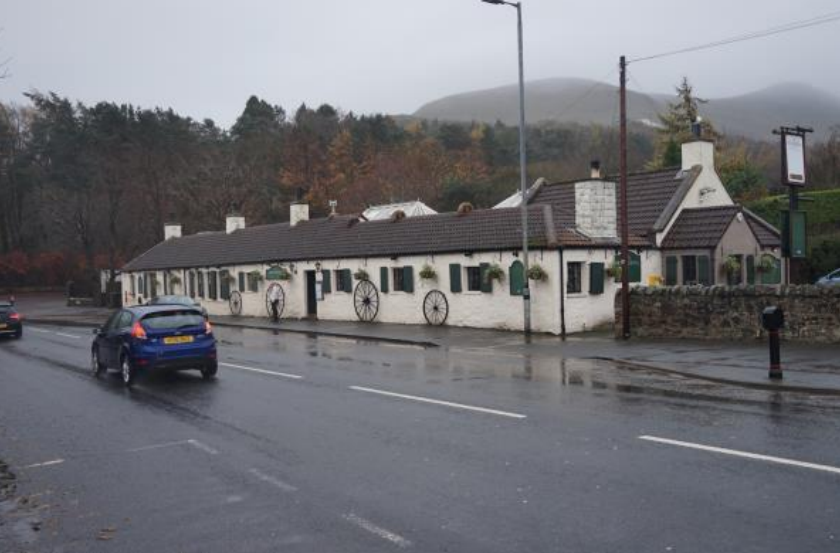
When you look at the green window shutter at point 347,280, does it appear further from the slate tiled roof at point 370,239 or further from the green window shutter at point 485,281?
the green window shutter at point 485,281

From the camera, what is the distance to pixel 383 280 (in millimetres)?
31656

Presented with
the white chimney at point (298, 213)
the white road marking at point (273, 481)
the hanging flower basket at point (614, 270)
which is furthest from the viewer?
the white chimney at point (298, 213)

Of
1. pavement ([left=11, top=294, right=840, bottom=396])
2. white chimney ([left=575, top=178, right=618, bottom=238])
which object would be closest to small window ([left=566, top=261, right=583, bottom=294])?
white chimney ([left=575, top=178, right=618, bottom=238])

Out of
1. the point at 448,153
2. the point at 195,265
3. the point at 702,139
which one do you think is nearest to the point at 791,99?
the point at 448,153

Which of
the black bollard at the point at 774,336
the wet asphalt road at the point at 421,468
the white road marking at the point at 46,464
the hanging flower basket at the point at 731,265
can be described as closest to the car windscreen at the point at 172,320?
the wet asphalt road at the point at 421,468

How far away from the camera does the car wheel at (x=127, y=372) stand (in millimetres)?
15969

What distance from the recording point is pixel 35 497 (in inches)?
308

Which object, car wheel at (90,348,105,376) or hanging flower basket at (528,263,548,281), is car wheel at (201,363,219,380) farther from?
hanging flower basket at (528,263,548,281)

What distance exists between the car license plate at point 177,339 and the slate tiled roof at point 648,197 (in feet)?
48.1

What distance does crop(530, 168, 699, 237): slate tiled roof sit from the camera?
96.4 feet

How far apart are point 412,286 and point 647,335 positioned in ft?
35.0

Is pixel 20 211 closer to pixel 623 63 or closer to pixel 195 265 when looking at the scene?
pixel 195 265

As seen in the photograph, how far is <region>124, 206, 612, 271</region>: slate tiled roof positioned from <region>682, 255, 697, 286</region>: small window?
468cm

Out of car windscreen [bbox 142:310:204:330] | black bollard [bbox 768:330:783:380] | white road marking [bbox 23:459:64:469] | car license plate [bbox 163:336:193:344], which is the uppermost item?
car windscreen [bbox 142:310:204:330]
